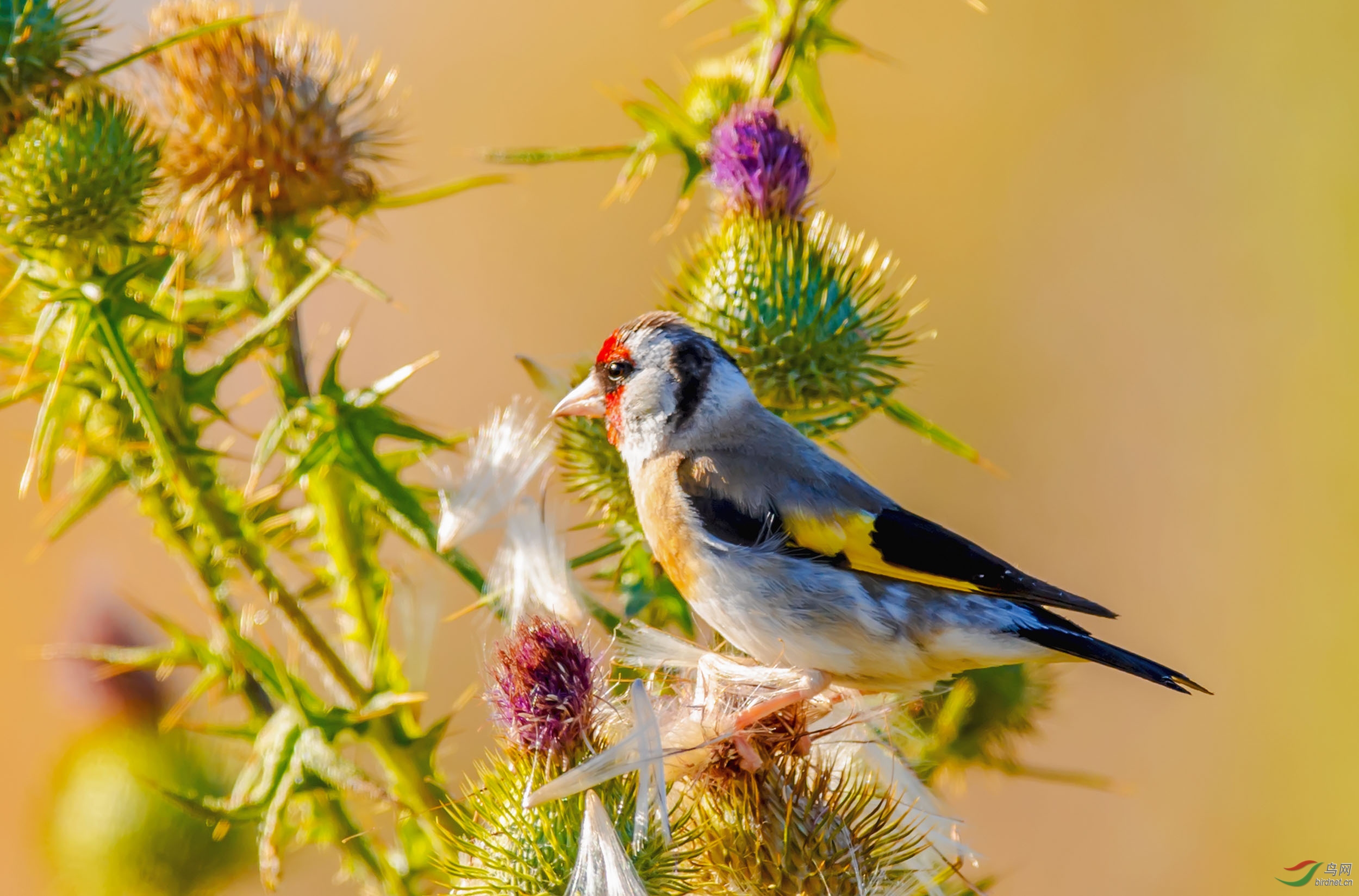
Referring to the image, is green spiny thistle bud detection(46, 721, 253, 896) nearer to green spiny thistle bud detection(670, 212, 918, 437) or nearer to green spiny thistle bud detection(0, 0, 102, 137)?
green spiny thistle bud detection(0, 0, 102, 137)

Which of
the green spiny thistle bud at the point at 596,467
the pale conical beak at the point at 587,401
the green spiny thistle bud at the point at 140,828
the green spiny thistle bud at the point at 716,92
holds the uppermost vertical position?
the green spiny thistle bud at the point at 716,92

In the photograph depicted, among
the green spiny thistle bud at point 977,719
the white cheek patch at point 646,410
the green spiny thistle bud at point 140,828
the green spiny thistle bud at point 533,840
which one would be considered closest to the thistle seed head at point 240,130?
the white cheek patch at point 646,410

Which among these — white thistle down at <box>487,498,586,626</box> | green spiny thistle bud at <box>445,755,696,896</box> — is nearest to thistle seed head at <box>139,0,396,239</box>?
white thistle down at <box>487,498,586,626</box>

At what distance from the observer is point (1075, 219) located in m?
7.11

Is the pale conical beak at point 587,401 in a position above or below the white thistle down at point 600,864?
above

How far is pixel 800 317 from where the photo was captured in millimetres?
2953

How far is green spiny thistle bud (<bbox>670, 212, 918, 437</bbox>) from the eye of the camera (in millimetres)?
2949

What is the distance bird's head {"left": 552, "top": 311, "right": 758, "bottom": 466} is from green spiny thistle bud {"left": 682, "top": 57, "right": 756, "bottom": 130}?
841mm

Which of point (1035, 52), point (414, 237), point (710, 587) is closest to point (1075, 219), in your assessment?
point (1035, 52)

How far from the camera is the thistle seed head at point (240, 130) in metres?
2.86

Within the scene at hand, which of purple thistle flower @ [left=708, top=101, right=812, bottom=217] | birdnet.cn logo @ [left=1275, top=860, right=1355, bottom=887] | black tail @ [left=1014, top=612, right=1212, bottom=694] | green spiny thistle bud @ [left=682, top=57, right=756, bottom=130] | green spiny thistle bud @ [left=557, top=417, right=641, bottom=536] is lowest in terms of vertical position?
birdnet.cn logo @ [left=1275, top=860, right=1355, bottom=887]

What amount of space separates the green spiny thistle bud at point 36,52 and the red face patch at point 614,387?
1425mm

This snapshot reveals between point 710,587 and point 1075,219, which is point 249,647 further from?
point 1075,219

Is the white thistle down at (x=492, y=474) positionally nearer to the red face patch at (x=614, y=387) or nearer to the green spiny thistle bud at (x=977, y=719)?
→ the red face patch at (x=614, y=387)
